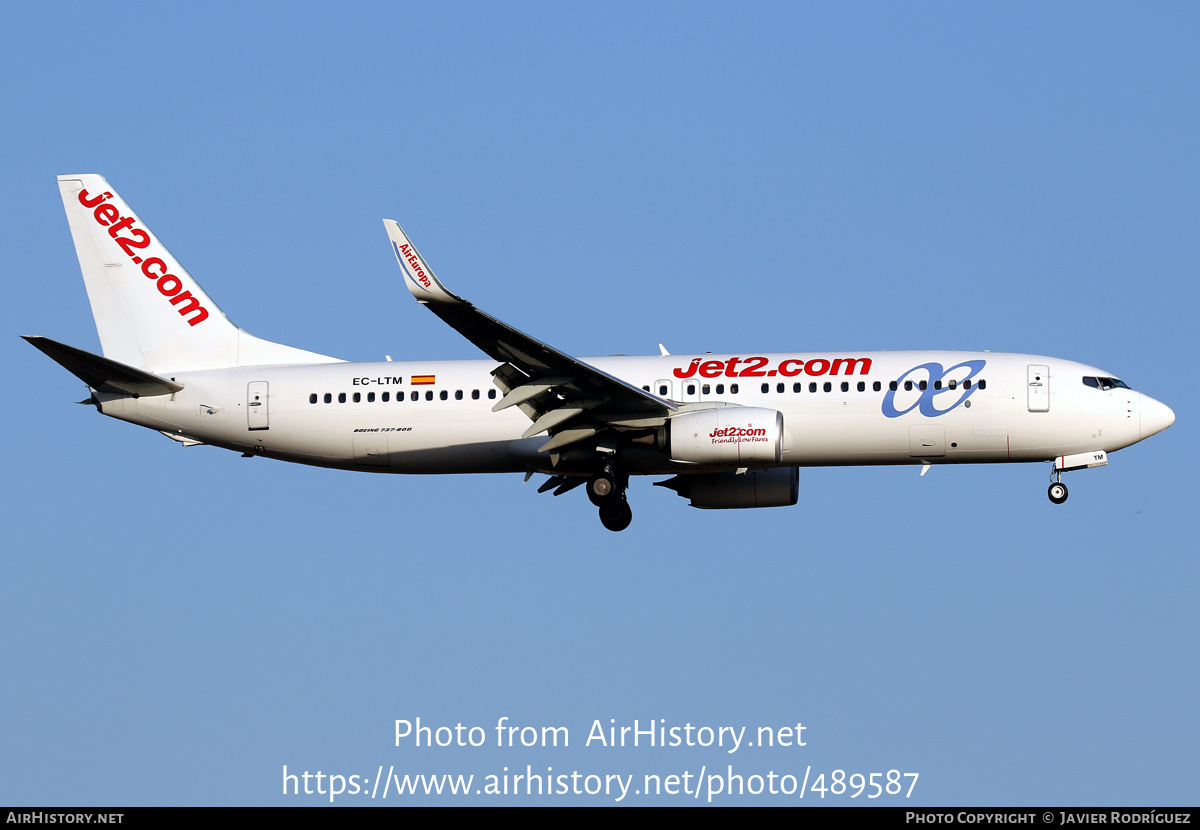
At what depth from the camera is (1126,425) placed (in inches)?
1475

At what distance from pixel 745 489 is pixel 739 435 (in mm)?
4649

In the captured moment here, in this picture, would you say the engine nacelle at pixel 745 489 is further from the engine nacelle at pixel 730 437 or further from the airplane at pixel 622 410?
the engine nacelle at pixel 730 437

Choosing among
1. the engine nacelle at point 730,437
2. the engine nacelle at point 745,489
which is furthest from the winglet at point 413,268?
the engine nacelle at point 745,489

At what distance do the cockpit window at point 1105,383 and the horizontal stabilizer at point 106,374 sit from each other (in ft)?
76.2

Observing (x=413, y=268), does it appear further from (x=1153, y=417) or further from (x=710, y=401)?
(x=1153, y=417)

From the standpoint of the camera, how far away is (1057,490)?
38000 millimetres

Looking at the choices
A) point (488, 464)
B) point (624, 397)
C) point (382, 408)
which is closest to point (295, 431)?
point (382, 408)

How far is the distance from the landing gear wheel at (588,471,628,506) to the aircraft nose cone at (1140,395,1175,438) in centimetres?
1312

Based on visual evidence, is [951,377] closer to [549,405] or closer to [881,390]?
[881,390]

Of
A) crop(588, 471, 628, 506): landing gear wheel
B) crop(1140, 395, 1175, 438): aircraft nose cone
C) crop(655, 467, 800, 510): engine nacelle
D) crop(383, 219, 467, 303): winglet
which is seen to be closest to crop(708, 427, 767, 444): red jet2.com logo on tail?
crop(588, 471, 628, 506): landing gear wheel

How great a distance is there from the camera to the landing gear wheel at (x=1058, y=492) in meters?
38.0

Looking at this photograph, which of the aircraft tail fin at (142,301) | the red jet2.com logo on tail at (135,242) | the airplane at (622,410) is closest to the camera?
the airplane at (622,410)

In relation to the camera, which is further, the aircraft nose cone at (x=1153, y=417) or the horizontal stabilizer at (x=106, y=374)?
the aircraft nose cone at (x=1153, y=417)

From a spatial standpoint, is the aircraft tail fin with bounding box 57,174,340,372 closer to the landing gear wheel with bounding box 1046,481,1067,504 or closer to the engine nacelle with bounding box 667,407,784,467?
the engine nacelle with bounding box 667,407,784,467
